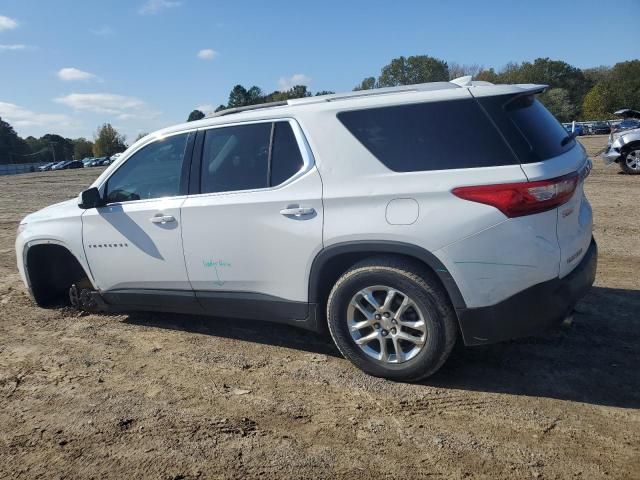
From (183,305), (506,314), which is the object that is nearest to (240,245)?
(183,305)

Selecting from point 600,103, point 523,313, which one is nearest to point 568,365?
point 523,313

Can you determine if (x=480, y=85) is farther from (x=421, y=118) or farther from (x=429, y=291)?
(x=429, y=291)

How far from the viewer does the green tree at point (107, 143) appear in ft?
397

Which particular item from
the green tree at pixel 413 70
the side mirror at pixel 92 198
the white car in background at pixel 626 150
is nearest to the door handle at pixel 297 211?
the side mirror at pixel 92 198

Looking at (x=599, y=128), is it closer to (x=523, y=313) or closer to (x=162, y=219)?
(x=523, y=313)

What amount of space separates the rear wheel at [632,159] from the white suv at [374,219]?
11.6 m

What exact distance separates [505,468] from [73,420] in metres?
2.61

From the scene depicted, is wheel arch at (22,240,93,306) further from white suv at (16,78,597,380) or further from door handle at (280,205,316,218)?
door handle at (280,205,316,218)

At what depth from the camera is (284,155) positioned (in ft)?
12.5

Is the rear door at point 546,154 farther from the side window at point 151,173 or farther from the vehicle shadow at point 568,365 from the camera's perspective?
the side window at point 151,173

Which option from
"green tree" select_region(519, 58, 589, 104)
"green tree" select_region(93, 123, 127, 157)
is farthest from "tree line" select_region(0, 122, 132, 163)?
"green tree" select_region(519, 58, 589, 104)

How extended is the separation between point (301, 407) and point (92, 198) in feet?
8.82

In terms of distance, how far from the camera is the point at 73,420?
3332mm

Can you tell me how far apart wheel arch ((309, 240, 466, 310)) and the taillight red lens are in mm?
464
